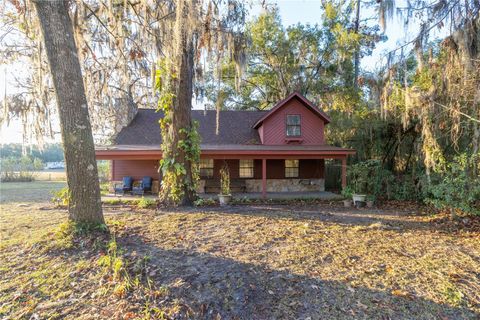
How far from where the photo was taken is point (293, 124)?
1340 centimetres

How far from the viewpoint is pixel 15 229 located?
5.69 meters

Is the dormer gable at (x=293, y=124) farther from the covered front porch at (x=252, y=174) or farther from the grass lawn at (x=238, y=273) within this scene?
the grass lawn at (x=238, y=273)

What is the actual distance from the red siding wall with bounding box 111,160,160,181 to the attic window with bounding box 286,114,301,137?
6784mm

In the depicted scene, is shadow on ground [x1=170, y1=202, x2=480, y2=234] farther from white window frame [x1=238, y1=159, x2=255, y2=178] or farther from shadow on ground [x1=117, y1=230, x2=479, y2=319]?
white window frame [x1=238, y1=159, x2=255, y2=178]

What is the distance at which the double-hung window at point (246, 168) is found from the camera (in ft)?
44.2

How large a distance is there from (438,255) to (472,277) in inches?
30.7

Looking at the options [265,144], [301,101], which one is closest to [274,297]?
[265,144]

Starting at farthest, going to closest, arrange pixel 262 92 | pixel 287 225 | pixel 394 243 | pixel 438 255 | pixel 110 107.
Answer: pixel 262 92 → pixel 110 107 → pixel 287 225 → pixel 394 243 → pixel 438 255

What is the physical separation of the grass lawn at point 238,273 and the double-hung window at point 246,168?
7.59 meters

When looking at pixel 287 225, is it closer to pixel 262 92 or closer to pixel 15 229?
pixel 15 229

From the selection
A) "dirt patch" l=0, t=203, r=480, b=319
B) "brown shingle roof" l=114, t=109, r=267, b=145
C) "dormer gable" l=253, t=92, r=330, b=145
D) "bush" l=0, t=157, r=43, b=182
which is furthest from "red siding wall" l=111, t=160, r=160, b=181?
"bush" l=0, t=157, r=43, b=182

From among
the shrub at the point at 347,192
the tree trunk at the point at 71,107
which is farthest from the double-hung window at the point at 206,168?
the tree trunk at the point at 71,107

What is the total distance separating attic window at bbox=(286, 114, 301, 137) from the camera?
43.9 feet

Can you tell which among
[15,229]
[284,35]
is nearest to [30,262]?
[15,229]
